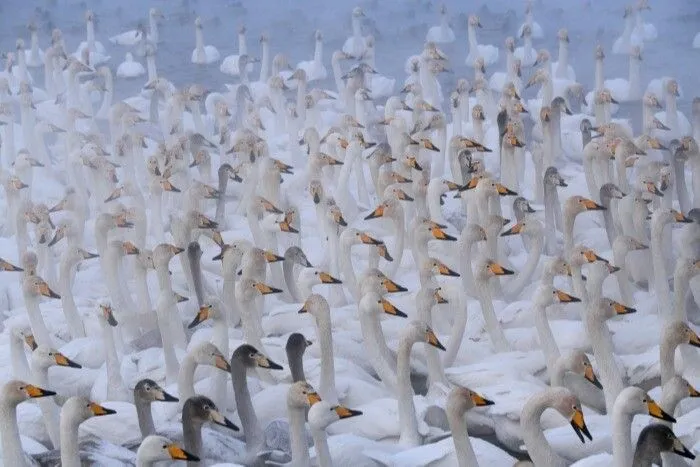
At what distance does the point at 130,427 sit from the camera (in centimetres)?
695

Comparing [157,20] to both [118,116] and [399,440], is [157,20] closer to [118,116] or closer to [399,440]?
[118,116]

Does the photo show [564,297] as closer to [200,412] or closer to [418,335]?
[418,335]

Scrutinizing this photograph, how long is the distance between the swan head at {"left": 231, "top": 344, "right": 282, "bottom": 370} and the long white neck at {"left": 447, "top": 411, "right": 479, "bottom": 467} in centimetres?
102

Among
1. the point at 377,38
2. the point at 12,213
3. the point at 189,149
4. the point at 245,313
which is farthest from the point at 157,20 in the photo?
the point at 245,313

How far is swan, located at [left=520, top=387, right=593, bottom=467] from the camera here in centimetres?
623

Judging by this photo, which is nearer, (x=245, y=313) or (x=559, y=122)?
(x=245, y=313)

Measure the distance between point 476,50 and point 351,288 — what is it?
7857 millimetres

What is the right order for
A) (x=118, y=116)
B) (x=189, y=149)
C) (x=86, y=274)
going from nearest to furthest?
(x=86, y=274)
(x=189, y=149)
(x=118, y=116)

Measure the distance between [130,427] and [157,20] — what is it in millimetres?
12618

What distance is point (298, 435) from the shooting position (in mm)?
6500

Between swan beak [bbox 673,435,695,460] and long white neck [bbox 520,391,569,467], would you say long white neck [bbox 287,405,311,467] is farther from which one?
swan beak [bbox 673,435,695,460]

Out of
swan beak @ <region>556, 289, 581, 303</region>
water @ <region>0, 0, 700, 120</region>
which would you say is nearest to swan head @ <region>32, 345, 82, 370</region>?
swan beak @ <region>556, 289, 581, 303</region>

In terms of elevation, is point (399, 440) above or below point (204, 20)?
below

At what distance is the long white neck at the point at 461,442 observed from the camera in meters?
6.30
